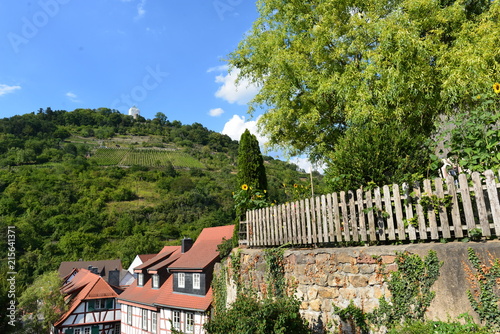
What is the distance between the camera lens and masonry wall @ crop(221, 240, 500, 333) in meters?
4.00

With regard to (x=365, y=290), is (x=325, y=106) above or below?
above

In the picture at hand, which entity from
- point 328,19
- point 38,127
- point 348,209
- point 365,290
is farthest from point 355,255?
point 38,127

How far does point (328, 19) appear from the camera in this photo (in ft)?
36.3

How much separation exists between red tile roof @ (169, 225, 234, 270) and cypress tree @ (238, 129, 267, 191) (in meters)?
6.08

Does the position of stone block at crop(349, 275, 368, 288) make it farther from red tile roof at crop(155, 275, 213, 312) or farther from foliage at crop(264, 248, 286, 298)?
red tile roof at crop(155, 275, 213, 312)

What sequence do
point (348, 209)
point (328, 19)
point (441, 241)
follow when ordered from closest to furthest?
point (441, 241), point (348, 209), point (328, 19)

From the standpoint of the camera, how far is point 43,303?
27.5 metres

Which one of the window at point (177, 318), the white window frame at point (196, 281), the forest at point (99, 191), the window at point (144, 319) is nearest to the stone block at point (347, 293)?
the white window frame at point (196, 281)

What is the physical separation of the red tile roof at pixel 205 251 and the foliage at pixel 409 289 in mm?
12990

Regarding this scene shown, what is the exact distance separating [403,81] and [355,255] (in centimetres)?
514

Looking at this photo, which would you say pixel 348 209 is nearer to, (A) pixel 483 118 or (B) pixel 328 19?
(A) pixel 483 118

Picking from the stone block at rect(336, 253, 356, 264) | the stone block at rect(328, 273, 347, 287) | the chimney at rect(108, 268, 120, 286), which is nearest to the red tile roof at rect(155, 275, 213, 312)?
the stone block at rect(328, 273, 347, 287)

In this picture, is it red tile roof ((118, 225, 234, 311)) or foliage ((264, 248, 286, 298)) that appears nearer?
foliage ((264, 248, 286, 298))

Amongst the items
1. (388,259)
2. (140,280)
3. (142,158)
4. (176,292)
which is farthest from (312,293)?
(142,158)
